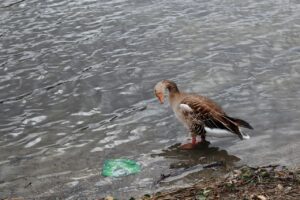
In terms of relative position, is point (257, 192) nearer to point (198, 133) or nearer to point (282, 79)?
point (198, 133)

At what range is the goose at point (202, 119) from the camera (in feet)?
25.8

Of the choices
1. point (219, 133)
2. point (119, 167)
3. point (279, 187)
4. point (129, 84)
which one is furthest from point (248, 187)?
point (129, 84)

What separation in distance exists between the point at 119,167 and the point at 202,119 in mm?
1402

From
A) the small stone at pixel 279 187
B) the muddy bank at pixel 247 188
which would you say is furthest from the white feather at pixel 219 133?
the small stone at pixel 279 187

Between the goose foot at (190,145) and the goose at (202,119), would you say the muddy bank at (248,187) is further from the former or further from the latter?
the goose foot at (190,145)

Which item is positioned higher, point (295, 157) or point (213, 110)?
point (213, 110)

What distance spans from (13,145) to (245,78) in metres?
4.56

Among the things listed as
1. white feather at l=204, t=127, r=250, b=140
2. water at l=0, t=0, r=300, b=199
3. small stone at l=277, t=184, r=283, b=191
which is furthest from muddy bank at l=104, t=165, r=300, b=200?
white feather at l=204, t=127, r=250, b=140

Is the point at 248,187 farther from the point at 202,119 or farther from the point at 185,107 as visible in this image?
the point at 185,107

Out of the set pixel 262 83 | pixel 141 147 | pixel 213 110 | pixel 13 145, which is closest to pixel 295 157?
pixel 213 110

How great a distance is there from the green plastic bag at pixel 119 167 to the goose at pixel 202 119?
92cm

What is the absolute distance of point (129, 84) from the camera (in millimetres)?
10852

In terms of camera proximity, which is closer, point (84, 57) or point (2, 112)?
point (2, 112)

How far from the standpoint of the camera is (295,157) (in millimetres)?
7586
